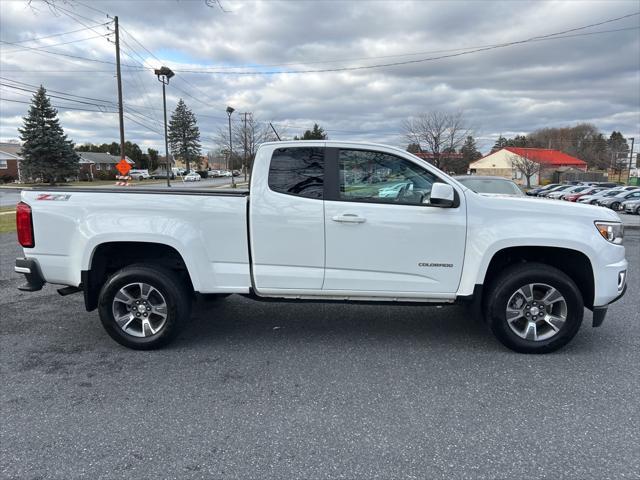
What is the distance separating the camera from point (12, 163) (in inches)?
2721

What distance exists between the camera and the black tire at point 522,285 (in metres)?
4.05

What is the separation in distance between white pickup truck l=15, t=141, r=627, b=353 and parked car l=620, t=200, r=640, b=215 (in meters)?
26.8

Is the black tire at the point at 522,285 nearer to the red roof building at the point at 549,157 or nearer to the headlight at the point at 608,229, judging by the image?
the headlight at the point at 608,229

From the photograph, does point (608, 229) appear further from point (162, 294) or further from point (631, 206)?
point (631, 206)

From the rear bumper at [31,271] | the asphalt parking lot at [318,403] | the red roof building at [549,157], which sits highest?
the red roof building at [549,157]

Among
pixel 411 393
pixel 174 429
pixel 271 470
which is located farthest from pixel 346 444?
pixel 174 429

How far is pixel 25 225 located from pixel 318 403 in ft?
10.5

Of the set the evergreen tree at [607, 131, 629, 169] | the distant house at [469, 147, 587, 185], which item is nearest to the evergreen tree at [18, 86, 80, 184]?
the distant house at [469, 147, 587, 185]

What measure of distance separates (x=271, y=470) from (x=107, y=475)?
3.00 ft

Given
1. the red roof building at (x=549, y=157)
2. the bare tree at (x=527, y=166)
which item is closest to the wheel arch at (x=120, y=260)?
the bare tree at (x=527, y=166)

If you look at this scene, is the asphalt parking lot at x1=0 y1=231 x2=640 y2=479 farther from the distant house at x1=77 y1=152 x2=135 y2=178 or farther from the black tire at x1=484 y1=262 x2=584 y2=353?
the distant house at x1=77 y1=152 x2=135 y2=178

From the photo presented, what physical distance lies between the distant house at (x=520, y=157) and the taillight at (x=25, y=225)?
71.9m

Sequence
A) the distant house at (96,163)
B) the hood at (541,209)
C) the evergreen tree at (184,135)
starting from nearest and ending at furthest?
1. the hood at (541,209)
2. the distant house at (96,163)
3. the evergreen tree at (184,135)

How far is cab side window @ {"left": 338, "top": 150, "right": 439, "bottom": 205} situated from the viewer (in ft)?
13.6
